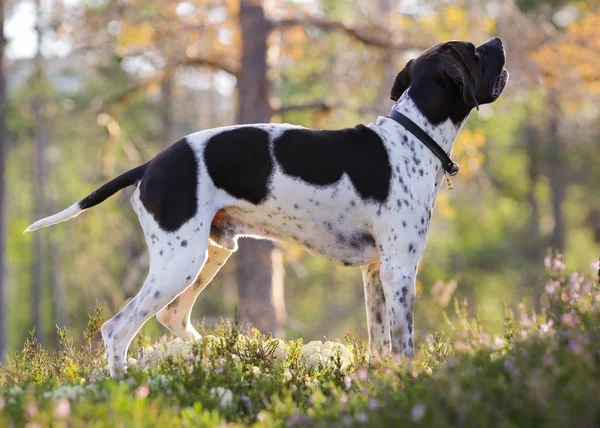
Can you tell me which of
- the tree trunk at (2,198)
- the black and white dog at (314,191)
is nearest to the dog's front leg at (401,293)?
the black and white dog at (314,191)

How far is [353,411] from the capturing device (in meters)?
3.73

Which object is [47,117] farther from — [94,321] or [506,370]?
[506,370]

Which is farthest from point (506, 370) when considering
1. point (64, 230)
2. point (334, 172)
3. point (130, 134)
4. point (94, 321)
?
point (64, 230)

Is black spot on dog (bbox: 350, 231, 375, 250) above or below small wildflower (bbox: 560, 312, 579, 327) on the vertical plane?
below

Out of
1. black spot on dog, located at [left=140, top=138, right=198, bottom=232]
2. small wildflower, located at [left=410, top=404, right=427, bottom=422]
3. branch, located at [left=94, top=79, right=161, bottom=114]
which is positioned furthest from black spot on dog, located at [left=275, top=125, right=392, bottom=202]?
branch, located at [left=94, top=79, right=161, bottom=114]

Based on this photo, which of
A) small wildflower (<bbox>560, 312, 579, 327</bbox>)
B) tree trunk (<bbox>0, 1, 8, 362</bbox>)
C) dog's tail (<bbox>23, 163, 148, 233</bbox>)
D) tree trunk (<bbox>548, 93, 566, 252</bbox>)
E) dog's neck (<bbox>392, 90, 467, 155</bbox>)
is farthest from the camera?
tree trunk (<bbox>548, 93, 566, 252</bbox>)

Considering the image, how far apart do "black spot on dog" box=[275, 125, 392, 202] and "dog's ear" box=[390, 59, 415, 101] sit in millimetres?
629

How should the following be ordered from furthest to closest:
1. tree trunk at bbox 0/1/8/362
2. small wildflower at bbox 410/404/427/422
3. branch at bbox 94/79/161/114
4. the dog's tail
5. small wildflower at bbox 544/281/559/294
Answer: tree trunk at bbox 0/1/8/362, branch at bbox 94/79/161/114, the dog's tail, small wildflower at bbox 544/281/559/294, small wildflower at bbox 410/404/427/422

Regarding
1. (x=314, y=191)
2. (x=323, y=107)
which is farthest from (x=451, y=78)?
(x=323, y=107)

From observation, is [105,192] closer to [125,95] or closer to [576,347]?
[576,347]

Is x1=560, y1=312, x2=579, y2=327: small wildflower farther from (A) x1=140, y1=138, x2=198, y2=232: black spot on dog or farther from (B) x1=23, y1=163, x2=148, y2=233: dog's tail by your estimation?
(B) x1=23, y1=163, x2=148, y2=233: dog's tail

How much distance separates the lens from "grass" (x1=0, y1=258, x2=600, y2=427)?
3244mm

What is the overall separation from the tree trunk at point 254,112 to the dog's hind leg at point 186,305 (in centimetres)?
537

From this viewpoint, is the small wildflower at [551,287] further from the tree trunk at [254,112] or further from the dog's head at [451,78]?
the tree trunk at [254,112]
